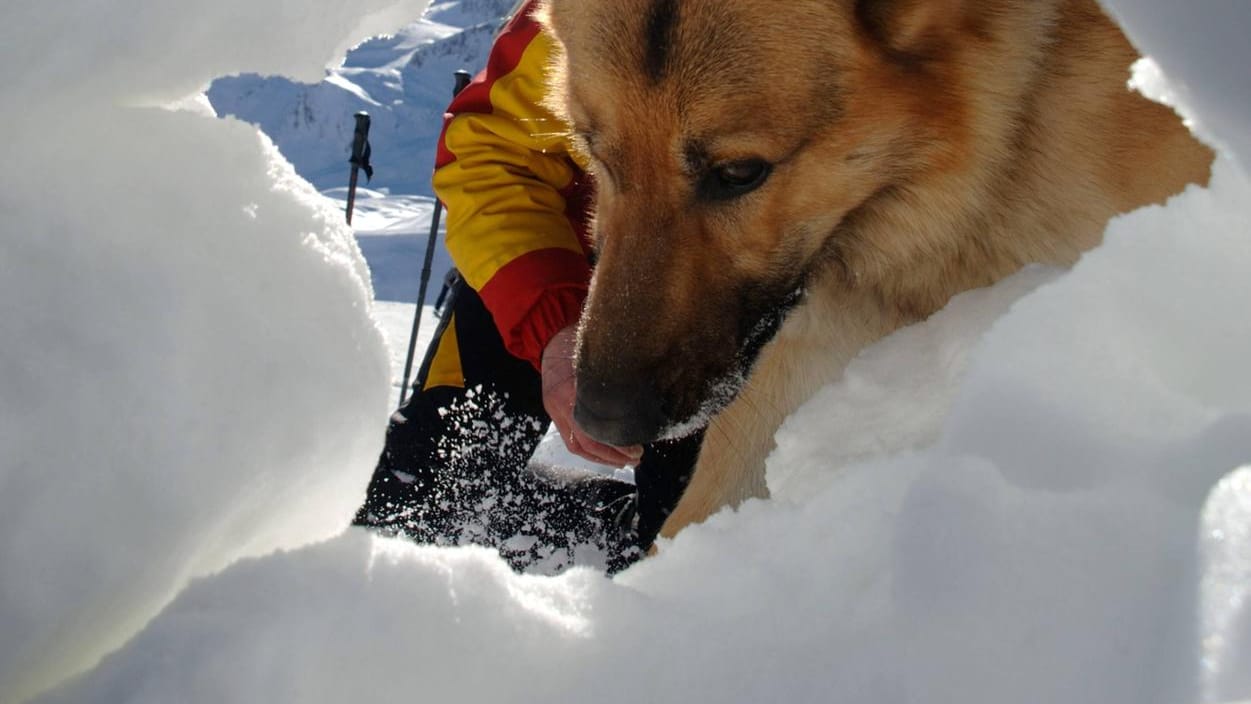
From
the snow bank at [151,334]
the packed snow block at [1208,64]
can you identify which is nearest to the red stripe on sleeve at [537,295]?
the snow bank at [151,334]

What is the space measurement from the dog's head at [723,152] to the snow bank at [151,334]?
0.67 meters

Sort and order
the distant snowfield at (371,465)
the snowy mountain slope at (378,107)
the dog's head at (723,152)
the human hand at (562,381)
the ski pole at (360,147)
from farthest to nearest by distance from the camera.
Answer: the snowy mountain slope at (378,107), the ski pole at (360,147), the human hand at (562,381), the dog's head at (723,152), the distant snowfield at (371,465)

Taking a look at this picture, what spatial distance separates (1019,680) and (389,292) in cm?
1141

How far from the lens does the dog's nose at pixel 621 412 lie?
140 cm

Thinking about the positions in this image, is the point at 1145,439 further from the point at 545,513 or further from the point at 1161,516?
the point at 545,513

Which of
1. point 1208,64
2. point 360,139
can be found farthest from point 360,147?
point 1208,64

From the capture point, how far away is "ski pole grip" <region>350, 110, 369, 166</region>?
5633 mm

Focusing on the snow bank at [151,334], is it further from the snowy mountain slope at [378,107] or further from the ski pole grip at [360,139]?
the snowy mountain slope at [378,107]

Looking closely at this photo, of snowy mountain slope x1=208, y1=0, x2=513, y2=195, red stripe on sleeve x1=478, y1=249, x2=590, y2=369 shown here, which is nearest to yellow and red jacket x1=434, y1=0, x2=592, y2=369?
red stripe on sleeve x1=478, y1=249, x2=590, y2=369

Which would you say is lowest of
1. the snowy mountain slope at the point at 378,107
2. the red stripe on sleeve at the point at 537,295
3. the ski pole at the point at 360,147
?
the snowy mountain slope at the point at 378,107

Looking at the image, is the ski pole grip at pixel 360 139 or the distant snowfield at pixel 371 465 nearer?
the distant snowfield at pixel 371 465

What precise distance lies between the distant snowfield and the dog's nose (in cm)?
69

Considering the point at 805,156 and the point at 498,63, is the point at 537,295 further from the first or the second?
the point at 805,156

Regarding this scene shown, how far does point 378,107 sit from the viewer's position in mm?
17938
